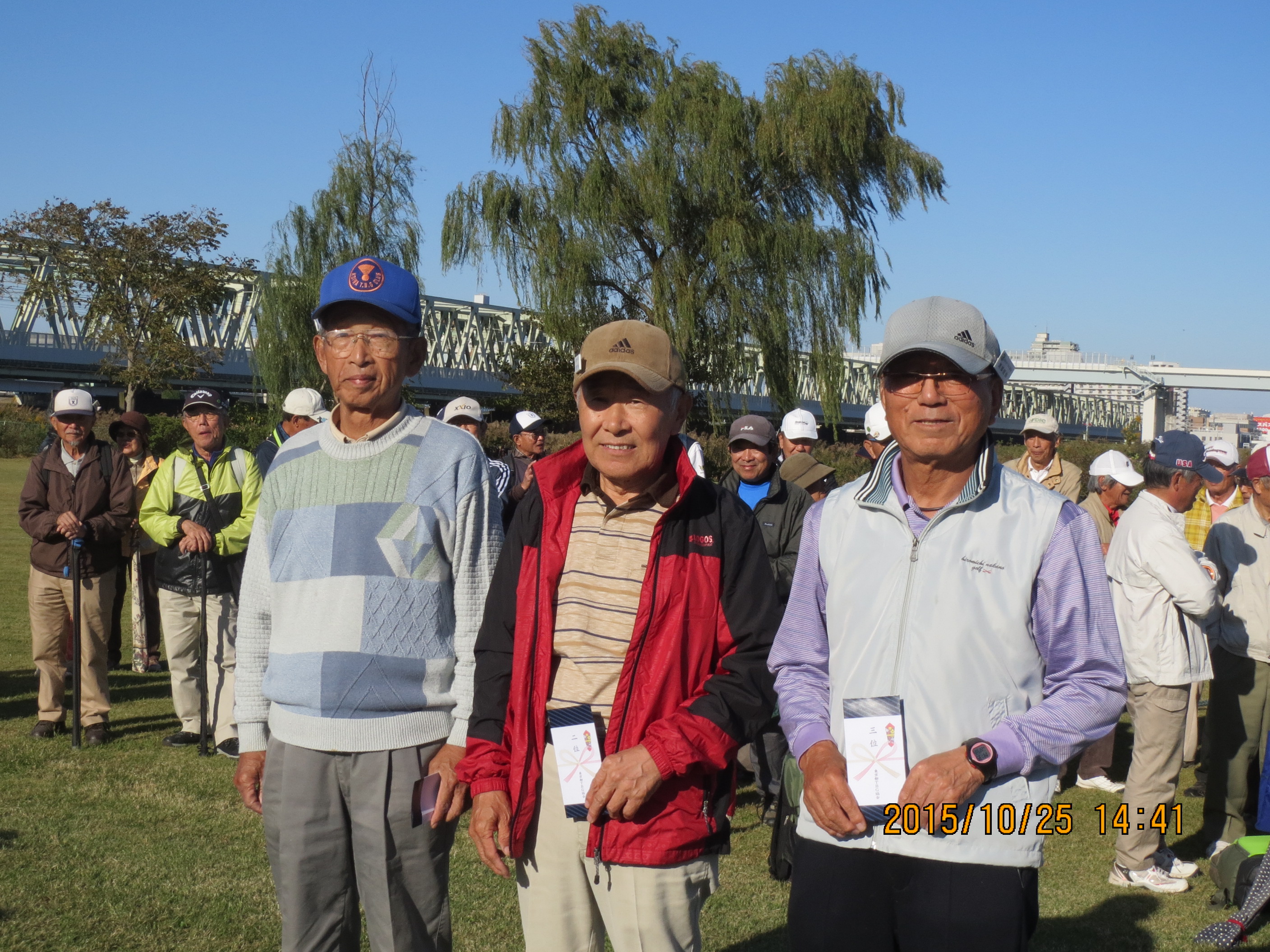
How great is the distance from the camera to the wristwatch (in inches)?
86.1

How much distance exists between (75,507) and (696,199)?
722 inches

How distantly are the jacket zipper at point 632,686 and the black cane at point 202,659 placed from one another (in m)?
5.31

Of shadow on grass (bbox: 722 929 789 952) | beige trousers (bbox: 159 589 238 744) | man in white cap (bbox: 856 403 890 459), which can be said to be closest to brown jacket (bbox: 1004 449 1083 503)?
man in white cap (bbox: 856 403 890 459)

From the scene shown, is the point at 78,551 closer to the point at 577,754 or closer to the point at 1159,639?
the point at 577,754

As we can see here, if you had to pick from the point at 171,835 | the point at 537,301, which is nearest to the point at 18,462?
the point at 537,301

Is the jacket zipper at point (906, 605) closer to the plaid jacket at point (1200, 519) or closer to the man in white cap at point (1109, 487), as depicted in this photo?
the man in white cap at point (1109, 487)

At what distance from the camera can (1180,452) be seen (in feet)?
17.8

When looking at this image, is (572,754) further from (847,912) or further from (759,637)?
(847,912)

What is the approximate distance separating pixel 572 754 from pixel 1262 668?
4.71 meters

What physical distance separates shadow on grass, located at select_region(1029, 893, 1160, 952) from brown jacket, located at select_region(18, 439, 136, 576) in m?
6.12

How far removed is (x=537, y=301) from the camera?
24.4 metres

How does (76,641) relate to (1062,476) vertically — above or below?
below

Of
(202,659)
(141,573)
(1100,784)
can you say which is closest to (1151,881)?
(1100,784)
